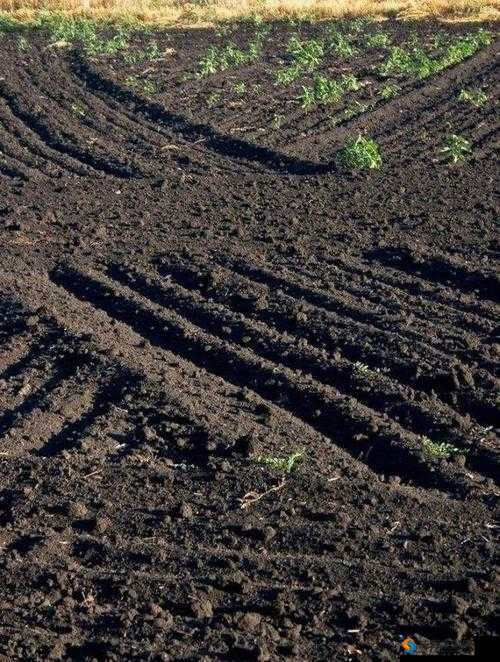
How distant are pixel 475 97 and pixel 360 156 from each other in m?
4.24

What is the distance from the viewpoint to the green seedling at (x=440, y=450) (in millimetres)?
7168

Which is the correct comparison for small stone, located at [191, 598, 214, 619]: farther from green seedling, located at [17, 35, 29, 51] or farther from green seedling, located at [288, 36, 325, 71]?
green seedling, located at [17, 35, 29, 51]

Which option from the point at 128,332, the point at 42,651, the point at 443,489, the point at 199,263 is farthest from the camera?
the point at 199,263

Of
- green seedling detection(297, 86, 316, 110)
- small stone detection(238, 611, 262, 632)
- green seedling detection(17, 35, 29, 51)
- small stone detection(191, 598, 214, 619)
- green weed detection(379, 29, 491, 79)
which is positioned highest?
green weed detection(379, 29, 491, 79)

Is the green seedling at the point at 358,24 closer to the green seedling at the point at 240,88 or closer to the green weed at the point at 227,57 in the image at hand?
the green weed at the point at 227,57

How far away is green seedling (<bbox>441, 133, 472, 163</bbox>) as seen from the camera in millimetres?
14079

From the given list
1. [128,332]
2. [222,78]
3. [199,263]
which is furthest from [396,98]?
[128,332]

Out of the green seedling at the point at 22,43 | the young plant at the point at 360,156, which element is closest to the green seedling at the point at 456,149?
Answer: the young plant at the point at 360,156

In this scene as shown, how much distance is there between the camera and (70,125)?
16.6 metres

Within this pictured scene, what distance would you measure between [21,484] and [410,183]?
769cm

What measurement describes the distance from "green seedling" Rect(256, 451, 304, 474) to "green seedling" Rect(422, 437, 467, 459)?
34.7 inches

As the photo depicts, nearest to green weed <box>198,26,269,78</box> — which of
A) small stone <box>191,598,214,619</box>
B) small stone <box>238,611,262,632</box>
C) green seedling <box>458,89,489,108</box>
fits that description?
green seedling <box>458,89,489,108</box>

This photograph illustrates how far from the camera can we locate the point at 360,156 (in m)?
14.0

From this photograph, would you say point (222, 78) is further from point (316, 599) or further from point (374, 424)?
point (316, 599)
